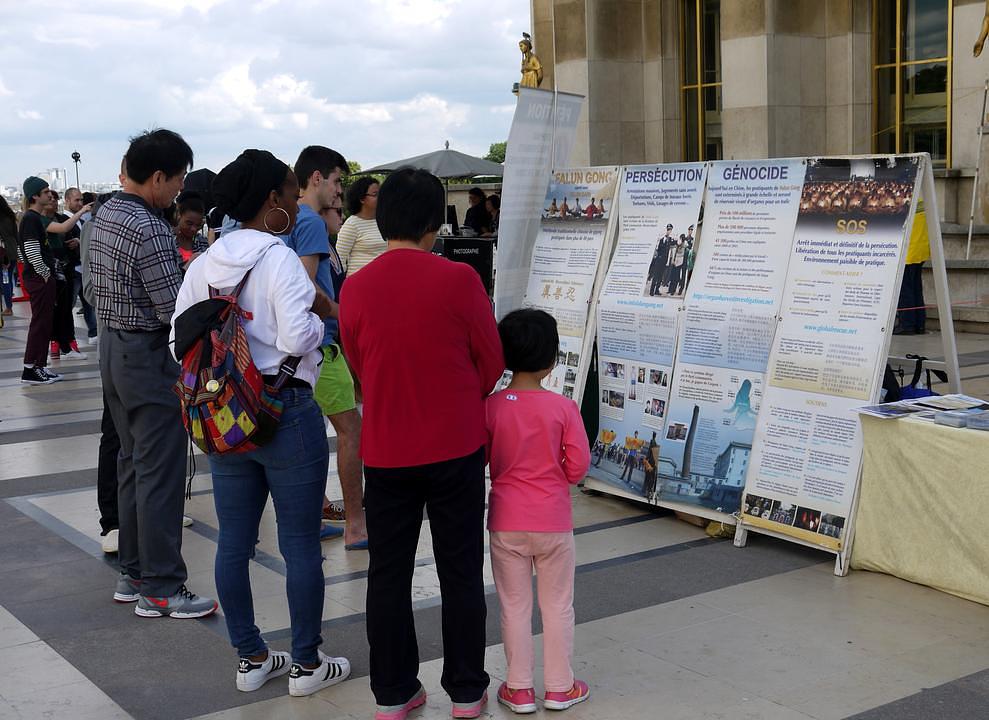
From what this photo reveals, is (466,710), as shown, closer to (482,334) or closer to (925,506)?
(482,334)

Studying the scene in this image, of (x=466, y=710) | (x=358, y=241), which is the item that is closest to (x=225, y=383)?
(x=466, y=710)

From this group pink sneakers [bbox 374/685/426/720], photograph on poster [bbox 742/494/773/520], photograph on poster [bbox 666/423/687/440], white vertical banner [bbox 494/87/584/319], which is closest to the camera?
pink sneakers [bbox 374/685/426/720]

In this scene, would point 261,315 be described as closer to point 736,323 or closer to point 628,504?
point 736,323

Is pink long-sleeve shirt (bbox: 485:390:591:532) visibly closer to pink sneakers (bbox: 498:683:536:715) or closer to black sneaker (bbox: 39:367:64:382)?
pink sneakers (bbox: 498:683:536:715)

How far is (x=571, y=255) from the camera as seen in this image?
7027 mm

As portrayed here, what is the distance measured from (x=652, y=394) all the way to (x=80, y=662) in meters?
3.29

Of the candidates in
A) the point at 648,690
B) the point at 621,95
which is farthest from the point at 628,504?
the point at 621,95

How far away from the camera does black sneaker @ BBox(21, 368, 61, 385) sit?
1233cm

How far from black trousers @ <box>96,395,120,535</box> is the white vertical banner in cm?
238

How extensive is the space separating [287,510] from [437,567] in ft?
1.99

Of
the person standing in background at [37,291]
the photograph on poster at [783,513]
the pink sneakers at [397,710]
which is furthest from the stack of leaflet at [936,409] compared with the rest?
the person standing in background at [37,291]

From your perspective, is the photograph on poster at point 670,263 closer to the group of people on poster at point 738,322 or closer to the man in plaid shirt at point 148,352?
the group of people on poster at point 738,322

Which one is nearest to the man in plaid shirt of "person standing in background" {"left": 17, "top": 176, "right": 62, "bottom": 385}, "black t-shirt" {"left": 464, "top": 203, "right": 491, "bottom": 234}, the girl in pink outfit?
the girl in pink outfit

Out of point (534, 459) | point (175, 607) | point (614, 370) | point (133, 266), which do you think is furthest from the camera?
point (614, 370)
